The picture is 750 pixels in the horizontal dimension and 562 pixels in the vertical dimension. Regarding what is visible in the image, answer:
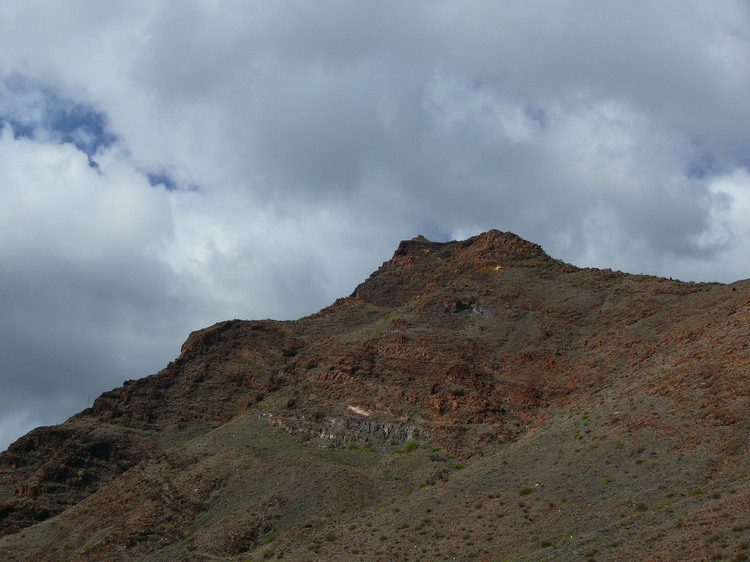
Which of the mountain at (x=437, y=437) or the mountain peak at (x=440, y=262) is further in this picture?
the mountain peak at (x=440, y=262)

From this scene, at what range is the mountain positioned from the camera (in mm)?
45844

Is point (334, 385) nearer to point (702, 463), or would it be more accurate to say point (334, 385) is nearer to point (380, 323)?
point (380, 323)

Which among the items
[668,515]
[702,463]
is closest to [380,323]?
[702,463]

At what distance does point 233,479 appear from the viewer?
216 ft

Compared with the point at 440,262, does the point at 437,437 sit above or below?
below

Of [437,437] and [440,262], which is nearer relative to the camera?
[437,437]

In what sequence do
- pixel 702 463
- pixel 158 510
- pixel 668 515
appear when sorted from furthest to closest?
pixel 158 510
pixel 702 463
pixel 668 515

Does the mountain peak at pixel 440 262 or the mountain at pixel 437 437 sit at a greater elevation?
the mountain peak at pixel 440 262

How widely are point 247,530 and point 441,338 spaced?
32.3 m

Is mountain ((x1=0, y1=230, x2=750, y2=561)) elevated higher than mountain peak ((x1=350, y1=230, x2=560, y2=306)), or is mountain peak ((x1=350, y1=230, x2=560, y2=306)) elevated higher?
mountain peak ((x1=350, y1=230, x2=560, y2=306))

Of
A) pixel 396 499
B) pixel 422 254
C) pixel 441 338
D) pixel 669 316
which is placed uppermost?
pixel 422 254

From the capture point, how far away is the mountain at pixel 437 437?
1805 inches

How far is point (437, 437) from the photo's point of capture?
69.8 meters

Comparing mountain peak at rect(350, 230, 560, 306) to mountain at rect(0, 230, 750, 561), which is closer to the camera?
mountain at rect(0, 230, 750, 561)
